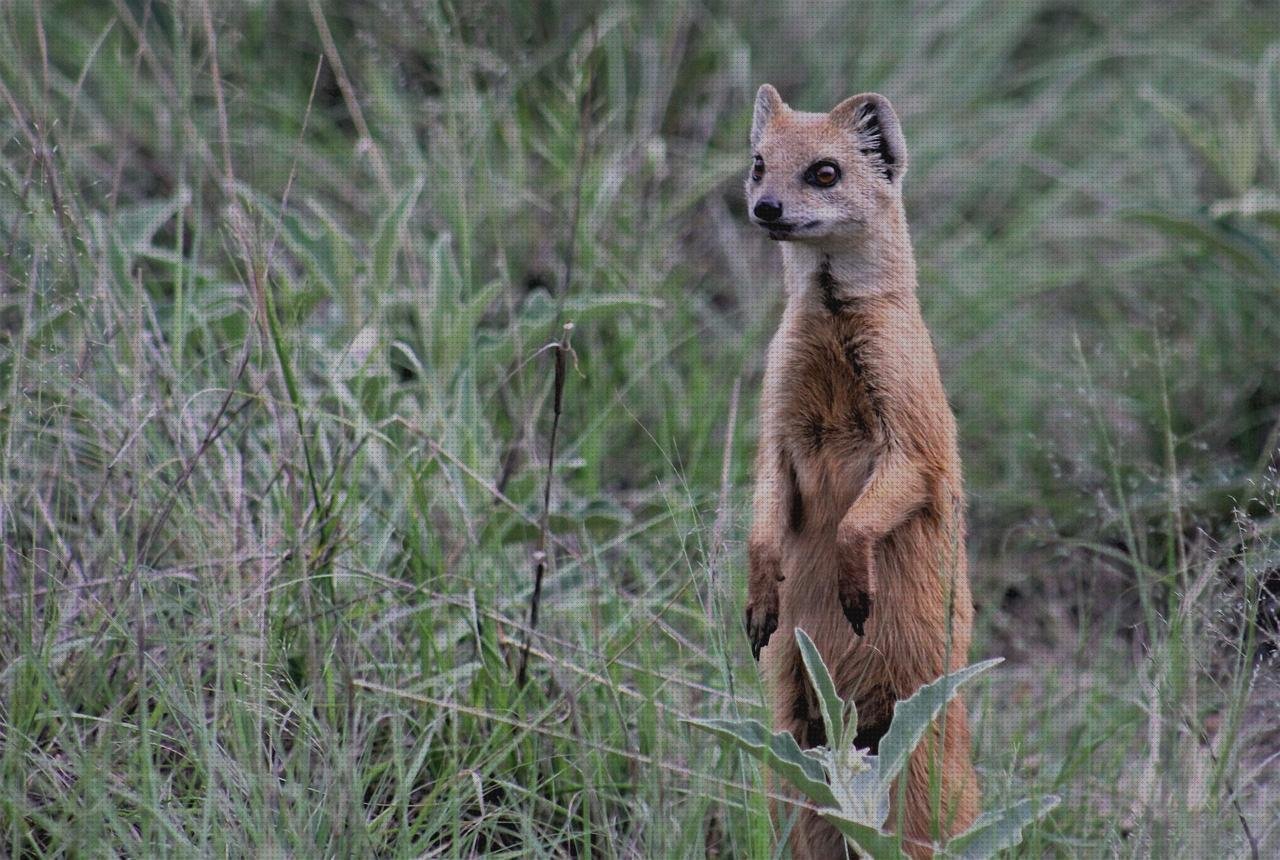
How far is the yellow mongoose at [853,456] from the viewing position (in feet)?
9.45

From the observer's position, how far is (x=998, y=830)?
250 centimetres

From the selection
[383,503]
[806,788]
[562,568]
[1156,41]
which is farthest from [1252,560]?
Answer: [1156,41]

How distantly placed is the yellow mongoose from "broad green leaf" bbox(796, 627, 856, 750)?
28cm

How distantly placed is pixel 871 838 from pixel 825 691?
251 mm

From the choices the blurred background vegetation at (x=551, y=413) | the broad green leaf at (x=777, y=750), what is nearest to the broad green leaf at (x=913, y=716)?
the broad green leaf at (x=777, y=750)

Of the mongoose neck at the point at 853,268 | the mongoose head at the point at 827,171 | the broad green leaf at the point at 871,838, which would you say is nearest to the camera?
the broad green leaf at the point at 871,838

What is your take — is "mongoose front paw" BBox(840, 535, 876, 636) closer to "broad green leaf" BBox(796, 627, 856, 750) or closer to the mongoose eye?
"broad green leaf" BBox(796, 627, 856, 750)

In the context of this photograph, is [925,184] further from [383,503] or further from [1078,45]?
[383,503]

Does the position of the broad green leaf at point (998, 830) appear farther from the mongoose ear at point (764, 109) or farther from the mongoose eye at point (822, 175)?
the mongoose ear at point (764, 109)

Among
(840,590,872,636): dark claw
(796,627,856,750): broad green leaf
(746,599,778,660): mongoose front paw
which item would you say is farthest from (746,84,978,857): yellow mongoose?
(796,627,856,750): broad green leaf

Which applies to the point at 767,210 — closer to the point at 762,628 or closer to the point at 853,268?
the point at 853,268

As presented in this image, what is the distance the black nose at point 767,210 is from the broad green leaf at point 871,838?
1.08 m

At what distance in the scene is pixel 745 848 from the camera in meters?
2.93

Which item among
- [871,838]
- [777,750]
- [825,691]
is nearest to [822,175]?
[825,691]
